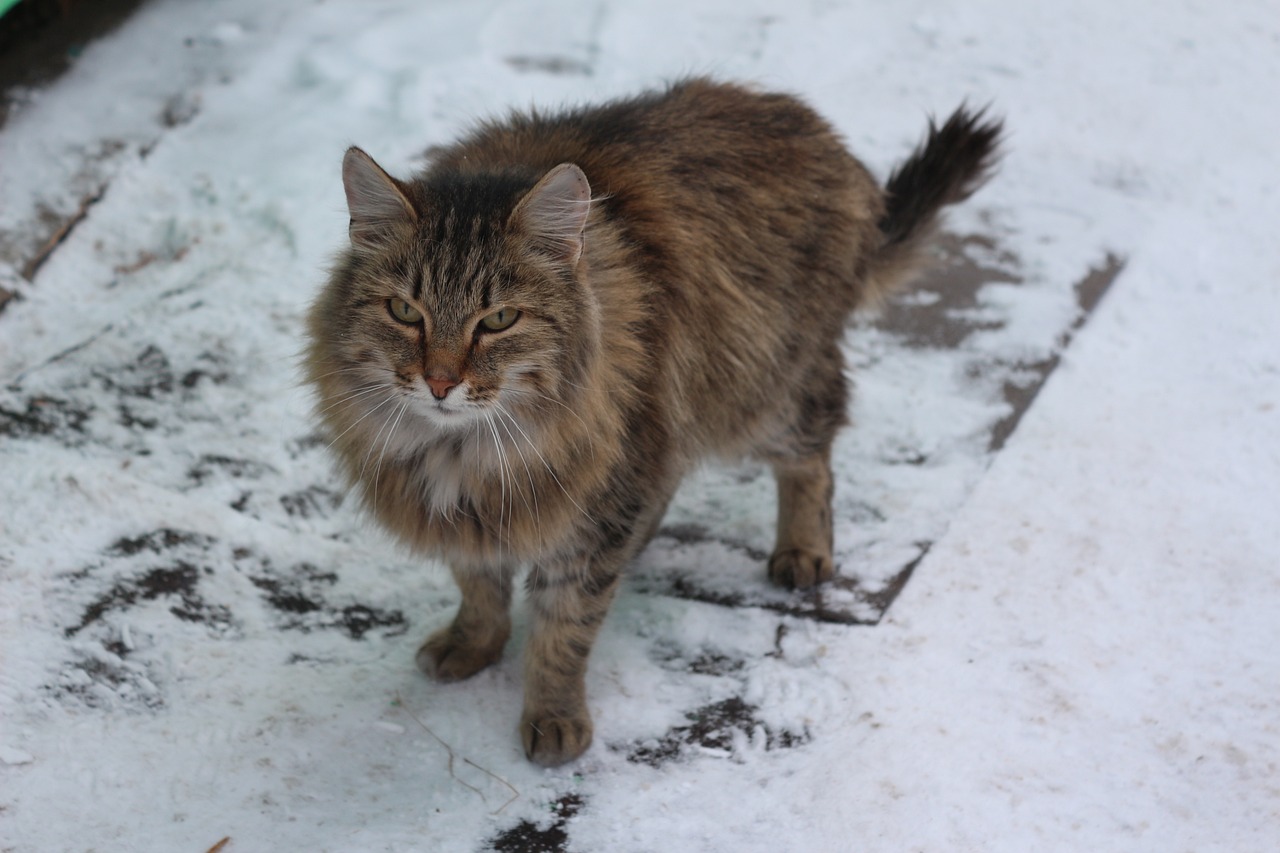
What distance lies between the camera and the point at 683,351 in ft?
8.44

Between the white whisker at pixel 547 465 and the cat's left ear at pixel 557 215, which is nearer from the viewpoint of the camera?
the cat's left ear at pixel 557 215

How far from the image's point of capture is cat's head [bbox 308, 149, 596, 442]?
2180 mm

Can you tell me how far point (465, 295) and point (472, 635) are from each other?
0.99 meters

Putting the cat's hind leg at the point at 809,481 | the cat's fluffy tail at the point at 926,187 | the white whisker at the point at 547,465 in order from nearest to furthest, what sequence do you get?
1. the white whisker at the point at 547,465
2. the cat's hind leg at the point at 809,481
3. the cat's fluffy tail at the point at 926,187

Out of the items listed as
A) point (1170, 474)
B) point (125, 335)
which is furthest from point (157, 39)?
point (1170, 474)

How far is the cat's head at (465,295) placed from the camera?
7.15 feet

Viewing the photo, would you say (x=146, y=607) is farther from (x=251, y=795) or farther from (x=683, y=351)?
(x=683, y=351)

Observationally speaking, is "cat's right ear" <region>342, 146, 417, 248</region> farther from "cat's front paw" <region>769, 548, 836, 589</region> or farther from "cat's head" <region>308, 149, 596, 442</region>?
"cat's front paw" <region>769, 548, 836, 589</region>

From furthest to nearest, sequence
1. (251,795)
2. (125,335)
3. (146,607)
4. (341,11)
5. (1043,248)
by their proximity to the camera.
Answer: (341,11)
(1043,248)
(125,335)
(146,607)
(251,795)

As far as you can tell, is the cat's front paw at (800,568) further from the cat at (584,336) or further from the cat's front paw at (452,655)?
the cat's front paw at (452,655)

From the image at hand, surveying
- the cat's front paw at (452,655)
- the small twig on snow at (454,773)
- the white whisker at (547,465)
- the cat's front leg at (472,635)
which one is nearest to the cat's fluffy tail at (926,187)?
the white whisker at (547,465)

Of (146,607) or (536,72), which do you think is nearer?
(146,607)

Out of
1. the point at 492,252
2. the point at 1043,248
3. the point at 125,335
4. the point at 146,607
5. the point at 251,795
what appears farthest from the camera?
the point at 1043,248

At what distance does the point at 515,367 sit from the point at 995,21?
4.13 metres
